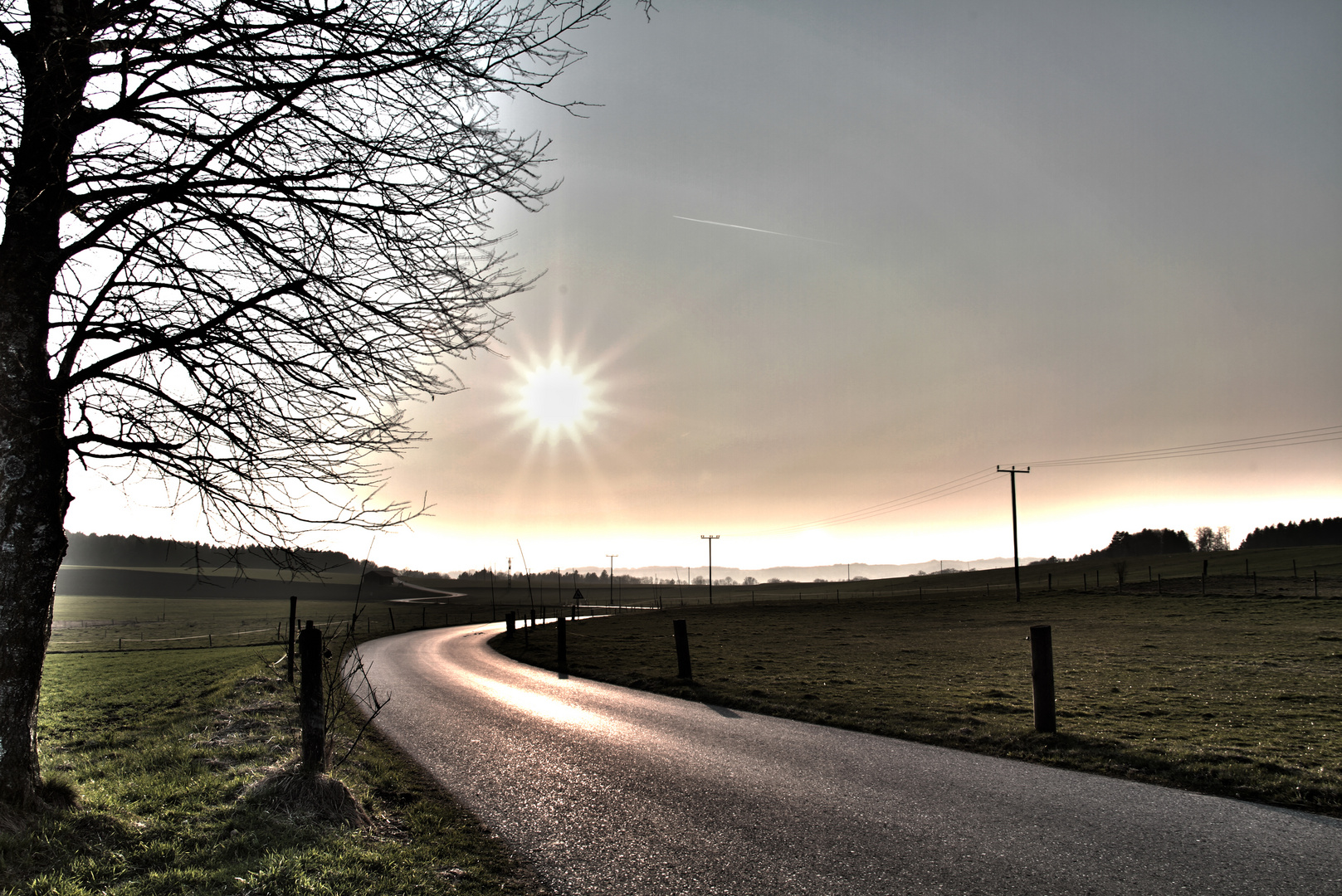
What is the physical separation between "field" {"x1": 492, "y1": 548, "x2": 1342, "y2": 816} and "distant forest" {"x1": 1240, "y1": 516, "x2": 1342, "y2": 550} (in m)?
160

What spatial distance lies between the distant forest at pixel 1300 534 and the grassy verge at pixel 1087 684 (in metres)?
164

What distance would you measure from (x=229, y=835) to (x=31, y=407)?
3.34m

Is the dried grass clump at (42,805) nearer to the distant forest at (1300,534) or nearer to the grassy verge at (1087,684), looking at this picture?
the grassy verge at (1087,684)

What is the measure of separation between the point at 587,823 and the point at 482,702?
7.60m

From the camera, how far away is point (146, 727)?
10727 mm

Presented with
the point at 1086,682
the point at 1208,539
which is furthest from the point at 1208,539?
the point at 1086,682

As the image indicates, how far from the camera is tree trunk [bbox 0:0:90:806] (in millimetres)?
4516

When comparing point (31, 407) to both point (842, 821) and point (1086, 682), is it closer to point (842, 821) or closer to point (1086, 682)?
point (842, 821)

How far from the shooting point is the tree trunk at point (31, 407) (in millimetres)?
4516

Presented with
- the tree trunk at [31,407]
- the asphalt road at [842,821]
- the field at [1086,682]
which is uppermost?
the tree trunk at [31,407]

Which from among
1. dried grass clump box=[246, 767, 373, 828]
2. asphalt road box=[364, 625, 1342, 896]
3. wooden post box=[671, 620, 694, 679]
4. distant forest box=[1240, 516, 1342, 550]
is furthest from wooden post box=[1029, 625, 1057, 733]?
distant forest box=[1240, 516, 1342, 550]

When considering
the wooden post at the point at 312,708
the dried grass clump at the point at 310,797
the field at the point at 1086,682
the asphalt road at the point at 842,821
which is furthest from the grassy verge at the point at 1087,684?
the wooden post at the point at 312,708

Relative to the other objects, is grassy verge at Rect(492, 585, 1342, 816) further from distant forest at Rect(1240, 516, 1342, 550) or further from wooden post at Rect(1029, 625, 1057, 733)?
distant forest at Rect(1240, 516, 1342, 550)

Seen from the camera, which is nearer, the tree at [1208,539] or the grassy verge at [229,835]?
the grassy verge at [229,835]
